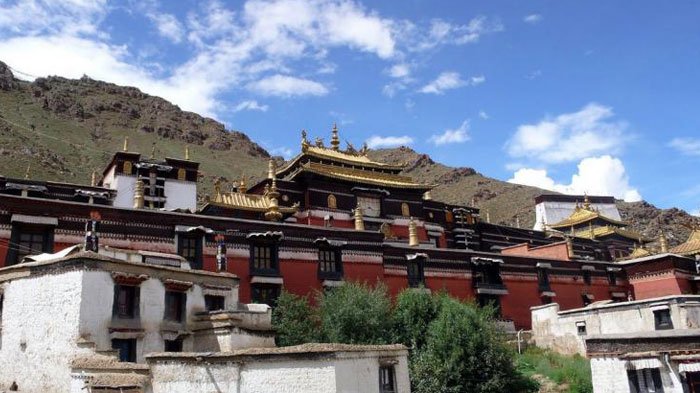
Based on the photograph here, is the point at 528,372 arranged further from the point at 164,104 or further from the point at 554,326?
the point at 164,104

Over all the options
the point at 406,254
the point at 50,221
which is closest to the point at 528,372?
the point at 406,254

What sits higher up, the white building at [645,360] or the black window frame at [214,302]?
the black window frame at [214,302]

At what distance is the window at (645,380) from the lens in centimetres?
1980

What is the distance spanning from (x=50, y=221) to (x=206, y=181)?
60632 millimetres

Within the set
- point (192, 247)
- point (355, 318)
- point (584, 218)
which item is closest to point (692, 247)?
point (584, 218)

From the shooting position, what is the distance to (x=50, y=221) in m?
23.5

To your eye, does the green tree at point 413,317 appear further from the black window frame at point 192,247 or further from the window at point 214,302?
the black window frame at point 192,247

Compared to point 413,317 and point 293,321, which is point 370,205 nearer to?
point 413,317

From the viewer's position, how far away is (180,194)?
41.2 meters

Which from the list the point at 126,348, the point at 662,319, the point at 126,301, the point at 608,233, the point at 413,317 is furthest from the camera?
the point at 608,233

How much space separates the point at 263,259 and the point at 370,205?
14316 mm

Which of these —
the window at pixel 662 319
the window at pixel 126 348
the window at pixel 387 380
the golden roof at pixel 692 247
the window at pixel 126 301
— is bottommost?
the window at pixel 387 380

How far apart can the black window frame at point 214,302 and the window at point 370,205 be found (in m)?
18.8

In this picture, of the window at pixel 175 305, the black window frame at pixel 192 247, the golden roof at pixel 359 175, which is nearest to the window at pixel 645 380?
the window at pixel 175 305
